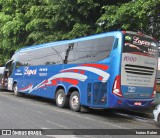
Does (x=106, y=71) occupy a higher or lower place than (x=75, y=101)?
higher

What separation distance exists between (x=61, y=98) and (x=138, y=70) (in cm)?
462

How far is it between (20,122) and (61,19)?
9432 mm

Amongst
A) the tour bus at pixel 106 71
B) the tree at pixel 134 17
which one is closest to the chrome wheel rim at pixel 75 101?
the tour bus at pixel 106 71

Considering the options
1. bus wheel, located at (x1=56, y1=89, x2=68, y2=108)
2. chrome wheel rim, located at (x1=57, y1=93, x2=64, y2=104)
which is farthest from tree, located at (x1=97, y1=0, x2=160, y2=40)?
chrome wheel rim, located at (x1=57, y1=93, x2=64, y2=104)

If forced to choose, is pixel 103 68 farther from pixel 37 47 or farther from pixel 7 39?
pixel 7 39

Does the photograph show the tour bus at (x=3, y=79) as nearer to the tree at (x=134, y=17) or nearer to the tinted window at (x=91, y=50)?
the tree at (x=134, y=17)

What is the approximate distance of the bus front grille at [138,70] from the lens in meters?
13.0

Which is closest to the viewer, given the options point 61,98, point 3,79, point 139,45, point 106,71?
point 106,71

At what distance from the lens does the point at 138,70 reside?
1325cm

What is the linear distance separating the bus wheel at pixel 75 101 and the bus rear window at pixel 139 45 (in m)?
3.41

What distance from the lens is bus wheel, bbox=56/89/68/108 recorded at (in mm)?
15797

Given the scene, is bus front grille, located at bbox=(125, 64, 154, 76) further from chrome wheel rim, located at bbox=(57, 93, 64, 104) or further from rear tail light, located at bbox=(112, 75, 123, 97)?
chrome wheel rim, located at bbox=(57, 93, 64, 104)

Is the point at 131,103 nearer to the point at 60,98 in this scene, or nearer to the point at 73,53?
the point at 73,53

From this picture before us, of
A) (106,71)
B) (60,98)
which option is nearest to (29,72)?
(60,98)
